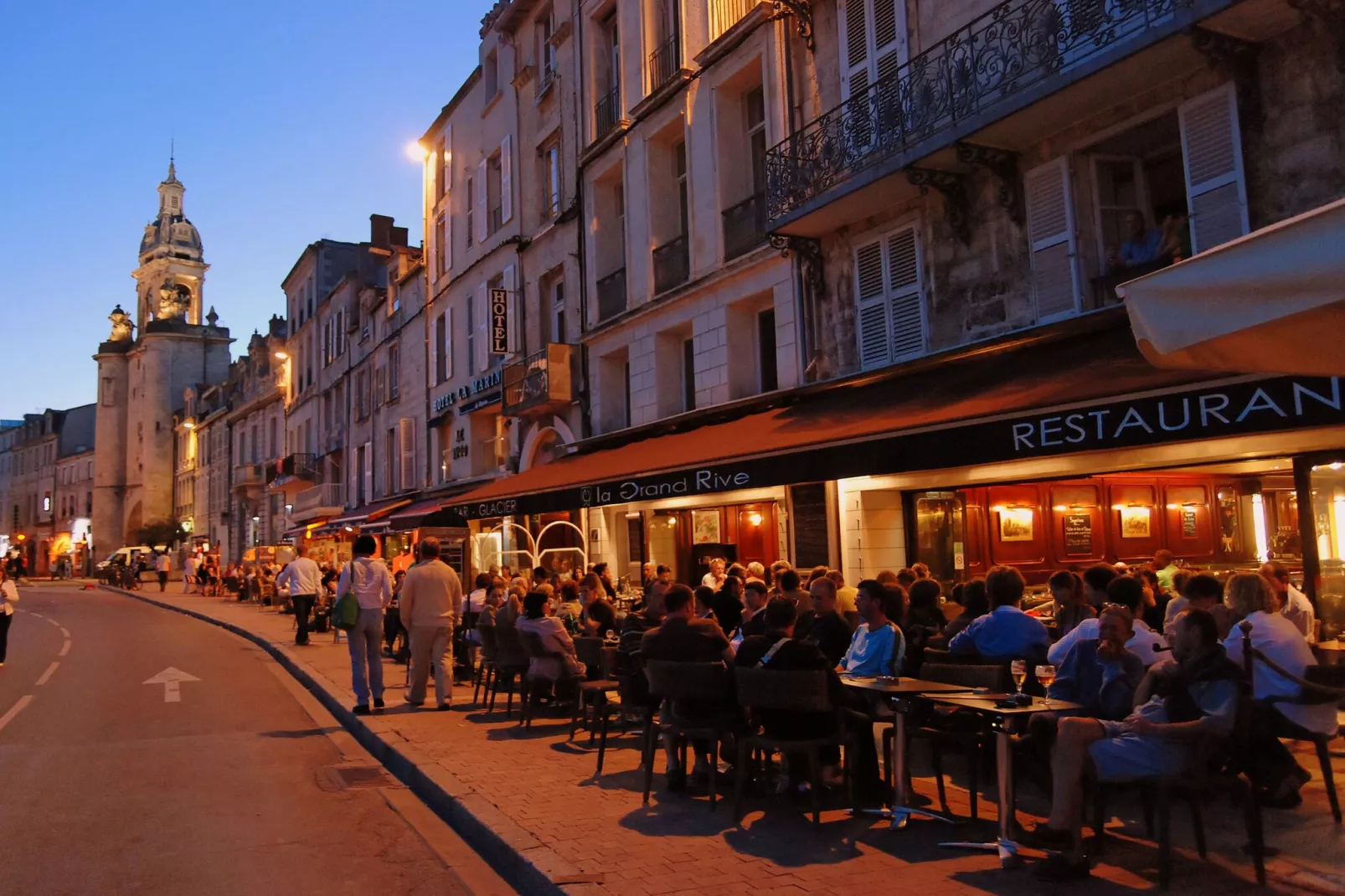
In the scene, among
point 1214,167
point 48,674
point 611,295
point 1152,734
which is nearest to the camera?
point 1152,734

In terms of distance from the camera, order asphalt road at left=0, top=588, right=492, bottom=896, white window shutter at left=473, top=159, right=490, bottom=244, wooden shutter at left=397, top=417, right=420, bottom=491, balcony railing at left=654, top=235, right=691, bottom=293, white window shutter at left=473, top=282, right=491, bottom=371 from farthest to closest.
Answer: wooden shutter at left=397, top=417, right=420, bottom=491 → white window shutter at left=473, top=159, right=490, bottom=244 → white window shutter at left=473, top=282, right=491, bottom=371 → balcony railing at left=654, top=235, right=691, bottom=293 → asphalt road at left=0, top=588, right=492, bottom=896

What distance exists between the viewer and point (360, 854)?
5812 millimetres

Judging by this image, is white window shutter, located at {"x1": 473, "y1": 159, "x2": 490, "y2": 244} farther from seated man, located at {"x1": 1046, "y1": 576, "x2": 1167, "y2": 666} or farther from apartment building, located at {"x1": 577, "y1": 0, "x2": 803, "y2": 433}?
seated man, located at {"x1": 1046, "y1": 576, "x2": 1167, "y2": 666}

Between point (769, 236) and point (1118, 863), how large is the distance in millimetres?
10096

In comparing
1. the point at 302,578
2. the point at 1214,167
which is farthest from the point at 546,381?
the point at 1214,167

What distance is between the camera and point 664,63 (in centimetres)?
1761

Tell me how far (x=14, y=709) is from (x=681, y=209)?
1188 centimetres

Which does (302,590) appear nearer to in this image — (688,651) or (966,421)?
(688,651)

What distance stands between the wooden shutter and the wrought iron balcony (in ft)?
31.4

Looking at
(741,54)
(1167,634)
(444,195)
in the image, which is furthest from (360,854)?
(444,195)

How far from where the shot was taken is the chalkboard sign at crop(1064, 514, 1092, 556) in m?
13.0

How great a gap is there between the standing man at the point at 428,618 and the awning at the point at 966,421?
2.72 meters

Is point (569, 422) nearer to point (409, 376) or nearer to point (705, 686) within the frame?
point (409, 376)

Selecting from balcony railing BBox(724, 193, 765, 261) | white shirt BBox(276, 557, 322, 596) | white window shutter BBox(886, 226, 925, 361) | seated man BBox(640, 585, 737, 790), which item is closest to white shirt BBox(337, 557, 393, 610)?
seated man BBox(640, 585, 737, 790)
